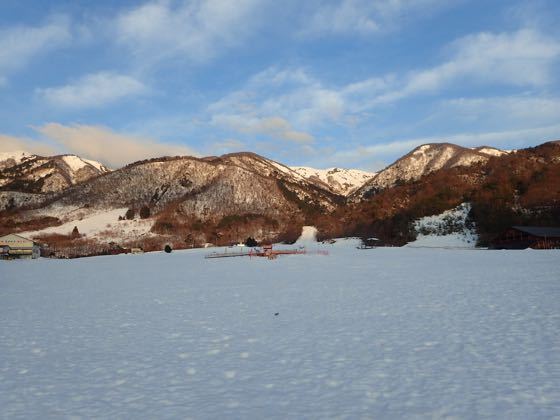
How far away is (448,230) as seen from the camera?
11406 cm

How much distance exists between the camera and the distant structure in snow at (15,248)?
114 meters

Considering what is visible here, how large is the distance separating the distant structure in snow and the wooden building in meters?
114

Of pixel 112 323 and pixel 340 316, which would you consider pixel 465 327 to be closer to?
pixel 340 316

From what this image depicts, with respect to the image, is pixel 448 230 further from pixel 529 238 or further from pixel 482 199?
pixel 529 238

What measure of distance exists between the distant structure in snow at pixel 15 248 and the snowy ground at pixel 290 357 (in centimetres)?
10798

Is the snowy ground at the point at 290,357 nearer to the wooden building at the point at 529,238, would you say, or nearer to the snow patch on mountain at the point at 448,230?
the wooden building at the point at 529,238

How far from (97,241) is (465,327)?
622 ft

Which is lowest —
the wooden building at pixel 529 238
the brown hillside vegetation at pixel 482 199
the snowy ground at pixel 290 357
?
the snowy ground at pixel 290 357

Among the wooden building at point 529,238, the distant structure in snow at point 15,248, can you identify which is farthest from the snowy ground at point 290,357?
the distant structure in snow at point 15,248

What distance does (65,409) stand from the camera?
8.44 metres

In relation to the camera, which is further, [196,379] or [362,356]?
[362,356]

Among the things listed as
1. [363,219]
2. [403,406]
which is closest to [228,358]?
[403,406]

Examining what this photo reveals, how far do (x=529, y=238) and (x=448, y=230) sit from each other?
1437 inches

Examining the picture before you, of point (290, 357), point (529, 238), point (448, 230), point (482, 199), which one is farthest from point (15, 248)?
point (482, 199)
